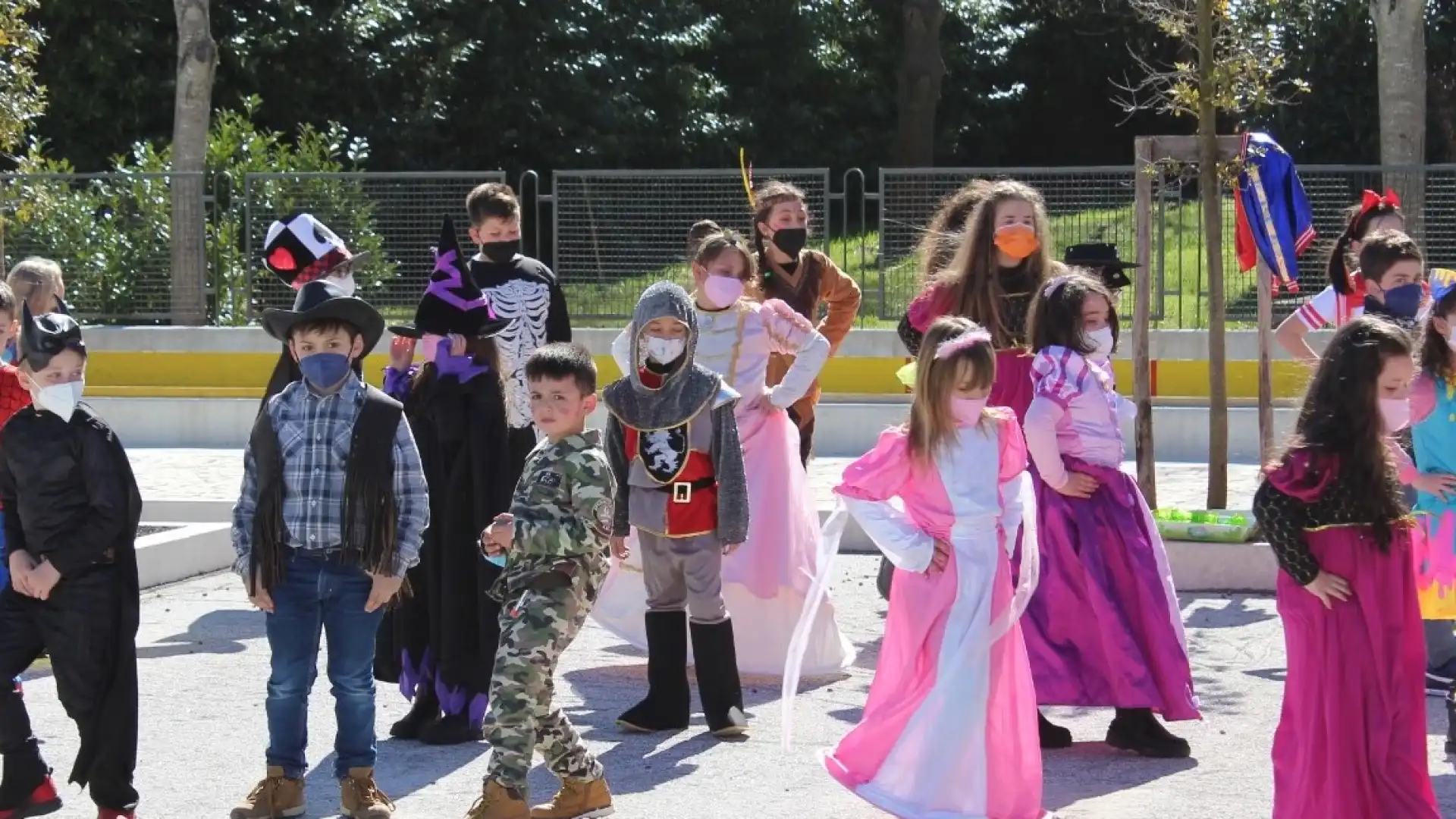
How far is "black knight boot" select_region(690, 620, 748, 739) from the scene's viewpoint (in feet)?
23.9

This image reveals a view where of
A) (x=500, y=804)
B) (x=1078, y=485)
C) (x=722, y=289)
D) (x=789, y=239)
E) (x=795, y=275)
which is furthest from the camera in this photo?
(x=795, y=275)

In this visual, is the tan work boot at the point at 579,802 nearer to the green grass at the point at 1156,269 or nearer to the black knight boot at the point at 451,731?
the black knight boot at the point at 451,731

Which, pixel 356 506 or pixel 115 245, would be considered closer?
pixel 356 506

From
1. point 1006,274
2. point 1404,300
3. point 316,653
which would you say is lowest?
point 316,653

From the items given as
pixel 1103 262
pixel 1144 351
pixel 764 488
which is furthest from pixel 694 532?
pixel 1144 351

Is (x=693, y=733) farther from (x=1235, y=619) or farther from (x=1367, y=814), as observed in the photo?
(x=1235, y=619)

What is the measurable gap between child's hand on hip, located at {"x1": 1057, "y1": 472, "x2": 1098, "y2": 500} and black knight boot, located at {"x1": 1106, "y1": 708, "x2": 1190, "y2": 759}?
29.4 inches

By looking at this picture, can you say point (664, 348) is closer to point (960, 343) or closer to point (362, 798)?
point (960, 343)

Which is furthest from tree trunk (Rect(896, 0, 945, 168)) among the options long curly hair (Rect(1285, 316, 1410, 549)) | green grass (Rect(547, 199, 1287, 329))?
long curly hair (Rect(1285, 316, 1410, 549))

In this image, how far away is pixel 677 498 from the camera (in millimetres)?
7230

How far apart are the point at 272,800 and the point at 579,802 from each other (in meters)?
0.89

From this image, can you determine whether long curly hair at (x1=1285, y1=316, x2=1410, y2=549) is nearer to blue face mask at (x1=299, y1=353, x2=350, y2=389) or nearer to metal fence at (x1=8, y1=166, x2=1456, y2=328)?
blue face mask at (x1=299, y1=353, x2=350, y2=389)

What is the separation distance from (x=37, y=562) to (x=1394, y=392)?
3.78 m

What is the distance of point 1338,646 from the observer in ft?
18.2
